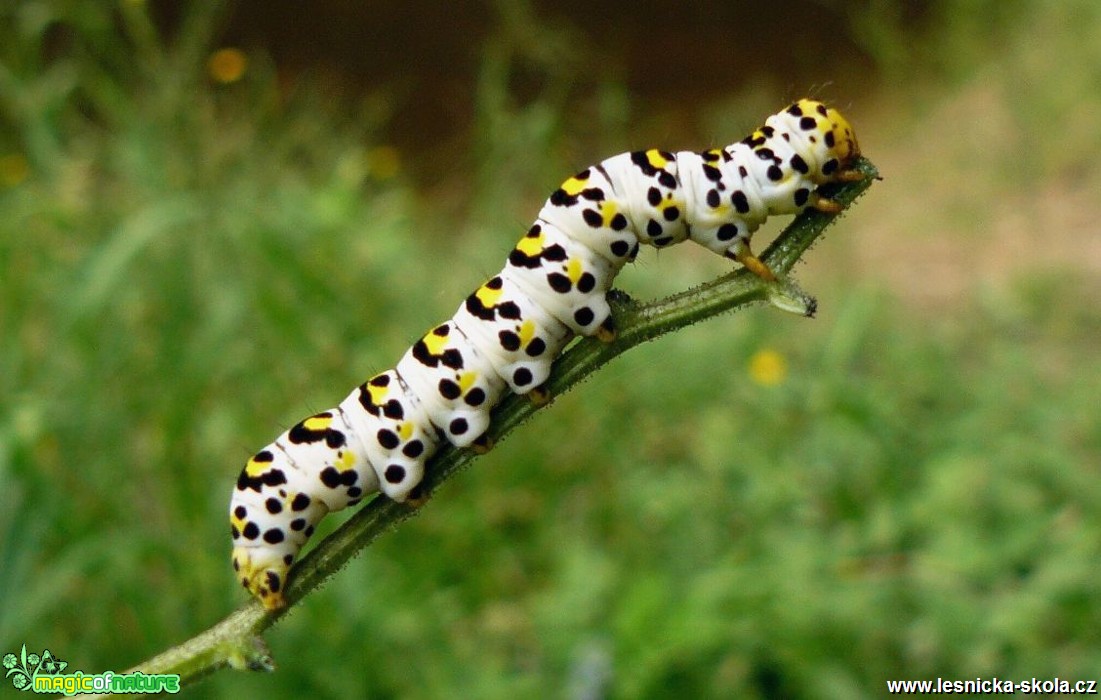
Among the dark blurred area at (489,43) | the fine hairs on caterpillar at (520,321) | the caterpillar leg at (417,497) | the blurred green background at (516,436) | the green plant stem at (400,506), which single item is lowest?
the green plant stem at (400,506)

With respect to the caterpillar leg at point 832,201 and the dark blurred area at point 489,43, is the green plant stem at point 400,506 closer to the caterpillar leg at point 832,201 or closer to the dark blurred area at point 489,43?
the caterpillar leg at point 832,201

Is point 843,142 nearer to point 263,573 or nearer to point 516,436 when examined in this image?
point 263,573

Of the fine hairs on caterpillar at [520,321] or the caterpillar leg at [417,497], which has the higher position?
the fine hairs on caterpillar at [520,321]

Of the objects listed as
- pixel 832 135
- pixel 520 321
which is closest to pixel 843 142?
pixel 832 135

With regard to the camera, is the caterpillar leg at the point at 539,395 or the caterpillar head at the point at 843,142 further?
the caterpillar head at the point at 843,142

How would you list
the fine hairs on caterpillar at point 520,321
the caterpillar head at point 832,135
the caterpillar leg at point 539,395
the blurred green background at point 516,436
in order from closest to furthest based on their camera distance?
the caterpillar leg at point 539,395, the caterpillar head at point 832,135, the fine hairs on caterpillar at point 520,321, the blurred green background at point 516,436

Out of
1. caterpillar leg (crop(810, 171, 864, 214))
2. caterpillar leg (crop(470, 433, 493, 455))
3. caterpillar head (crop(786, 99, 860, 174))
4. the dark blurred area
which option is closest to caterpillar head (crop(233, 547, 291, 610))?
caterpillar leg (crop(470, 433, 493, 455))

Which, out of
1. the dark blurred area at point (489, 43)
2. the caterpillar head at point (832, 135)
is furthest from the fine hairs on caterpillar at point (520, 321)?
the dark blurred area at point (489, 43)
